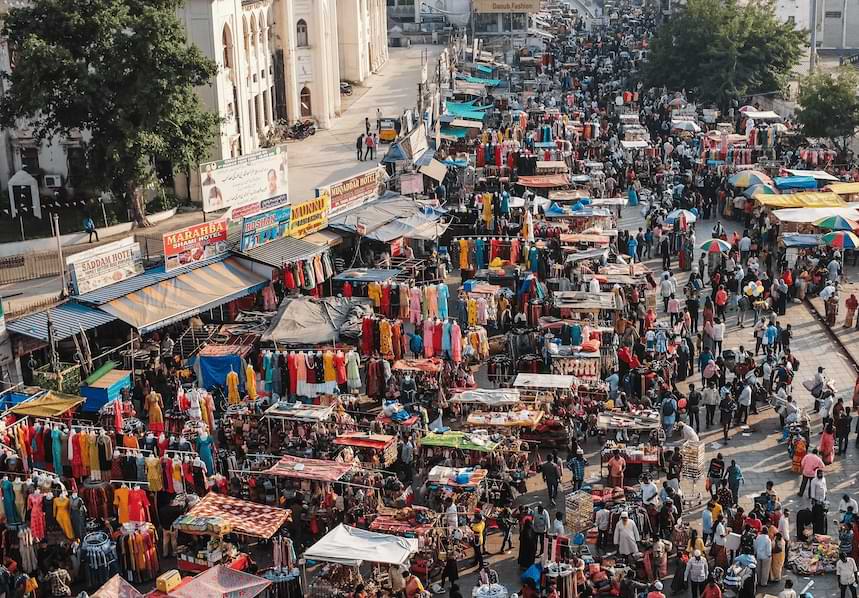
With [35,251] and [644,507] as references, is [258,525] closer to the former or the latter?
[644,507]

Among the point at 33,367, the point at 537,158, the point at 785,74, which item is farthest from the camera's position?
the point at 785,74

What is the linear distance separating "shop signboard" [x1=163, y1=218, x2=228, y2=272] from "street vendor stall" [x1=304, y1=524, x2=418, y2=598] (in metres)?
11.7

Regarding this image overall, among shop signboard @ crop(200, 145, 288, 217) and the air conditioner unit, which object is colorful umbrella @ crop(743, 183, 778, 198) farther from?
the air conditioner unit

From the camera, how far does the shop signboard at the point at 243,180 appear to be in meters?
31.0

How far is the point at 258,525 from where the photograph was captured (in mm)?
19500

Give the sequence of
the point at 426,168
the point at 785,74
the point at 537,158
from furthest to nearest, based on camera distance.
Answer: the point at 785,74, the point at 537,158, the point at 426,168

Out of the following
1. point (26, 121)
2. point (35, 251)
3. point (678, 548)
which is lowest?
point (678, 548)

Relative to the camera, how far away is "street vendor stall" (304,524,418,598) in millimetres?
18223

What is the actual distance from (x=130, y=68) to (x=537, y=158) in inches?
670

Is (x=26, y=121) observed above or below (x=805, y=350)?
above

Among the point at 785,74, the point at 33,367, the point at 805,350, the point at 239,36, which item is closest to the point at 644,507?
the point at 805,350

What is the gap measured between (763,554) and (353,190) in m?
19.3

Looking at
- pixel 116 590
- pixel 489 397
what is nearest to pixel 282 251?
pixel 489 397

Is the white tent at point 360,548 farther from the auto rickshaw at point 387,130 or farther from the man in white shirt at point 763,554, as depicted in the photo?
the auto rickshaw at point 387,130
